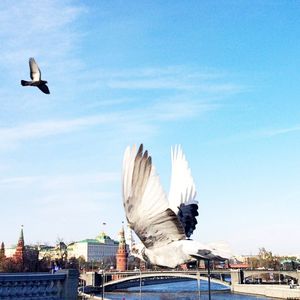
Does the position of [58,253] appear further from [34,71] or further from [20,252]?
[34,71]

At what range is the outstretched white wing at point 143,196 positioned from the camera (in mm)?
7953

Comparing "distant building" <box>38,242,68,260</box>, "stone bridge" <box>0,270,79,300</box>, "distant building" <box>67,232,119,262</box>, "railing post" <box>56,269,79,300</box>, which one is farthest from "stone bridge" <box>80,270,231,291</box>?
"distant building" <box>67,232,119,262</box>

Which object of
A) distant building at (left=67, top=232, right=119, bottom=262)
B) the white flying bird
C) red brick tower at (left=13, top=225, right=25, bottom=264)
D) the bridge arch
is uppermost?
distant building at (left=67, top=232, right=119, bottom=262)

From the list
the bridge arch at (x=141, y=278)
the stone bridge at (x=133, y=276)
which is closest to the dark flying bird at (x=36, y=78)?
the bridge arch at (x=141, y=278)

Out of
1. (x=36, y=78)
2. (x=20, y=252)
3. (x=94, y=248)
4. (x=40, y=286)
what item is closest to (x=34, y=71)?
(x=36, y=78)

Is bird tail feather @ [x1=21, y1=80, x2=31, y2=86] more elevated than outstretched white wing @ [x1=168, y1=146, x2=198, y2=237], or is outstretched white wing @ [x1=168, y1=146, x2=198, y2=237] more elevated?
bird tail feather @ [x1=21, y1=80, x2=31, y2=86]

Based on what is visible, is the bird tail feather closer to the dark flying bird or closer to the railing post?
the dark flying bird

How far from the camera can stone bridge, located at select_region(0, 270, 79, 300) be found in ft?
48.6

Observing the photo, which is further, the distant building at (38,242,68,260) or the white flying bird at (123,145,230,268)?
the distant building at (38,242,68,260)

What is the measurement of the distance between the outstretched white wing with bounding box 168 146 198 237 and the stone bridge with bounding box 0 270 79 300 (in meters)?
7.44

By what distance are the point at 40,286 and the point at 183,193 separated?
26.2ft

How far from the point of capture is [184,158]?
985 centimetres

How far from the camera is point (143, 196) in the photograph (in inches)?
315

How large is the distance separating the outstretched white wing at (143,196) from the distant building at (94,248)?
347ft
